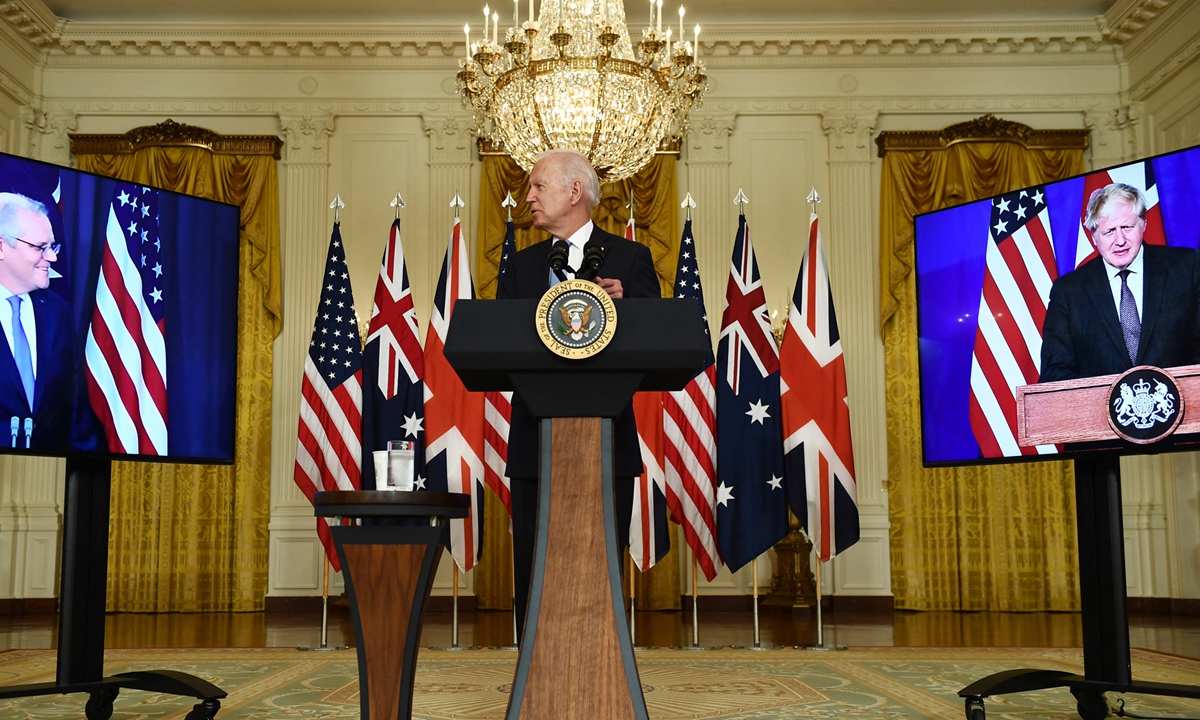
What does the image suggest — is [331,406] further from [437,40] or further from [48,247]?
[437,40]

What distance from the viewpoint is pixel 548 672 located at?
2.19 metres

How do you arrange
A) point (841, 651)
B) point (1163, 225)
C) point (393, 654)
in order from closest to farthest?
point (393, 654) → point (1163, 225) → point (841, 651)

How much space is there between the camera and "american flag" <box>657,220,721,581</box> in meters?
6.23

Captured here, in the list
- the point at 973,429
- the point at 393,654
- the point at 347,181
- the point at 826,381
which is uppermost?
the point at 347,181

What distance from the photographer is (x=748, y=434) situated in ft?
20.1

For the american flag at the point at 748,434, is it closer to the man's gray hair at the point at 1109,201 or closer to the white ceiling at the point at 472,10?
the man's gray hair at the point at 1109,201

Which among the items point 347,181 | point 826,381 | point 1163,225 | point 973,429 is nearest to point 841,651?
point 826,381

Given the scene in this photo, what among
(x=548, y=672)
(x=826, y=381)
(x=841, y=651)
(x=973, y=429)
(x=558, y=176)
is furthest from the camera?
(x=826, y=381)

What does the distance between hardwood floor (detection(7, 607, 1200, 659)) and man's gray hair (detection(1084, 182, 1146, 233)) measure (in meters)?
3.14

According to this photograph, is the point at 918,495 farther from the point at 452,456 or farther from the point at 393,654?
the point at 393,654

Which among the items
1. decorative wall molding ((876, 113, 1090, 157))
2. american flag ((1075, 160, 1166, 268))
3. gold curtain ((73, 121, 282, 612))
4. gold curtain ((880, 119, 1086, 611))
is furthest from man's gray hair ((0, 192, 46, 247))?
decorative wall molding ((876, 113, 1090, 157))

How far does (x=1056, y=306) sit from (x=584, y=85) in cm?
270

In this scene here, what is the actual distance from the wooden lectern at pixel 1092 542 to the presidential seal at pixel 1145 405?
1.0 inches

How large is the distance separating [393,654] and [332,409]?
3838 mm
